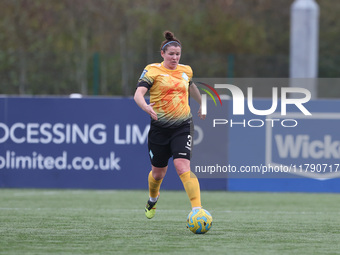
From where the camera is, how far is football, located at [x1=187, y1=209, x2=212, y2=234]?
8312 mm

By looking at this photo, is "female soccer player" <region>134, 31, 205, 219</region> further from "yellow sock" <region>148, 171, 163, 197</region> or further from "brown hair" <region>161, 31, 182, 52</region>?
"yellow sock" <region>148, 171, 163, 197</region>

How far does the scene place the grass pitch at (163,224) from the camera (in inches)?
293

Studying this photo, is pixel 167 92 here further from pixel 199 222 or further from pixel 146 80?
pixel 199 222

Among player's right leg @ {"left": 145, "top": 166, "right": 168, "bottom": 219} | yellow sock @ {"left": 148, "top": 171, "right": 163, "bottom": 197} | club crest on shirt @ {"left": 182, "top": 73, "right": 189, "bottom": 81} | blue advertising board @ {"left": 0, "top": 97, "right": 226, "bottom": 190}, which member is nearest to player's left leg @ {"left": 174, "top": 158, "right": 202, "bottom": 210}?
player's right leg @ {"left": 145, "top": 166, "right": 168, "bottom": 219}

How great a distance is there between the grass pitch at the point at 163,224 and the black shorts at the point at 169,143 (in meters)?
0.79

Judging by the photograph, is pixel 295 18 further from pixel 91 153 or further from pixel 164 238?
pixel 164 238

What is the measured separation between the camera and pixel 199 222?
8312mm

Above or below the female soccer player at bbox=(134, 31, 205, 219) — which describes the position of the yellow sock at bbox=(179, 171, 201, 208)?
below

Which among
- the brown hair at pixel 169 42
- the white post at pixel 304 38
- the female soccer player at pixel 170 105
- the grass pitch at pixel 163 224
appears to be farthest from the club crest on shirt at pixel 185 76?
the white post at pixel 304 38

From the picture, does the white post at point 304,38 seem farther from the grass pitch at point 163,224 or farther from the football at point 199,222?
the football at point 199,222

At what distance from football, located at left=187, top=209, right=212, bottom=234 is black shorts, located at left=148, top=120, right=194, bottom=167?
28.1 inches

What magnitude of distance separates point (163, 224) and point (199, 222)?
3.95 feet

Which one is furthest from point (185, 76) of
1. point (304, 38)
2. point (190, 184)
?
point (304, 38)

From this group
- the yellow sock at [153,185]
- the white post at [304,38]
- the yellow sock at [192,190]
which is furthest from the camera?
the white post at [304,38]
